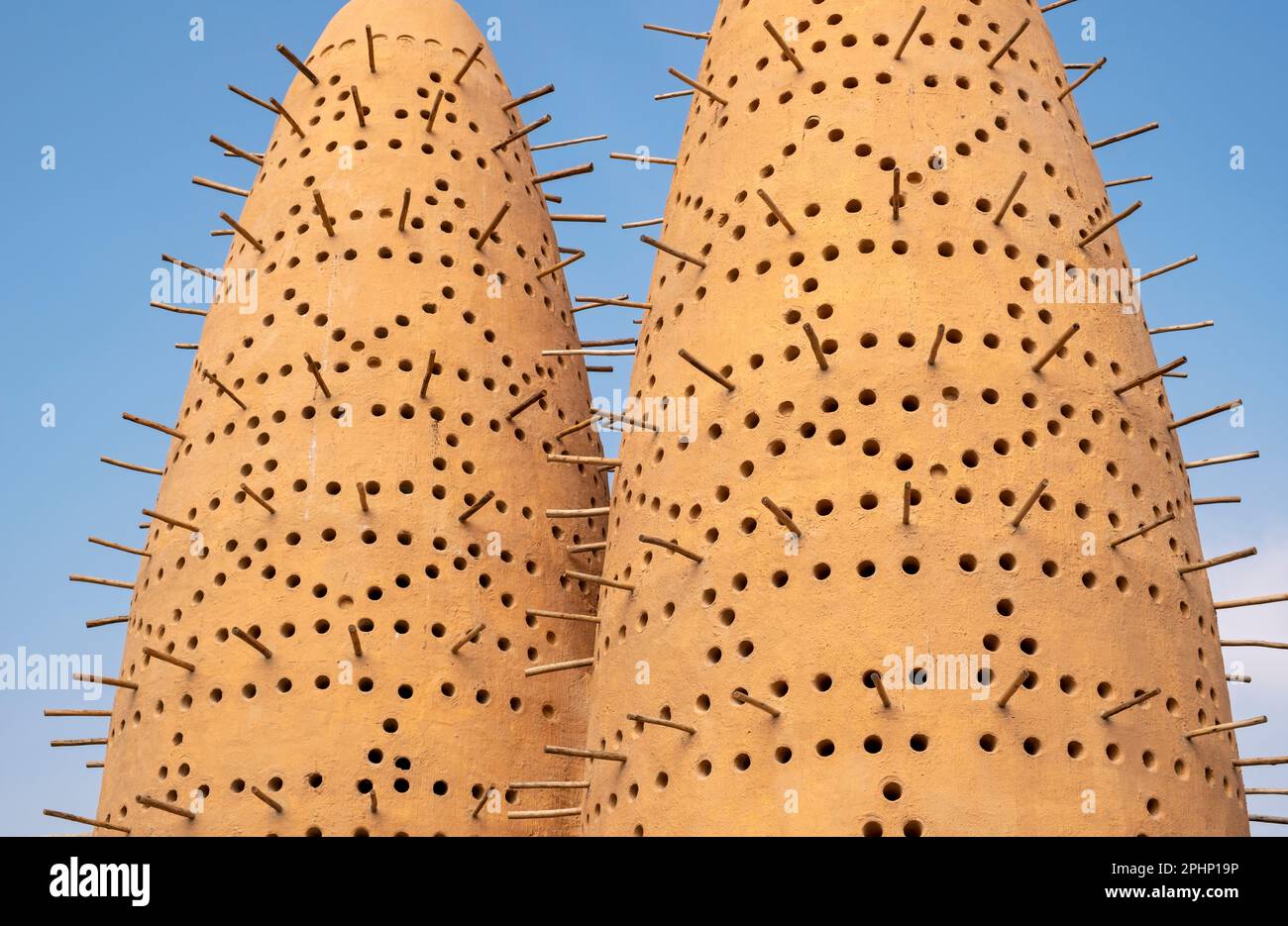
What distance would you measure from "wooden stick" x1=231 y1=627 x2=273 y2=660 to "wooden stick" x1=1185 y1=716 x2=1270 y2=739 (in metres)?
8.40

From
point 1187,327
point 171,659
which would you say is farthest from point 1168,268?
point 171,659

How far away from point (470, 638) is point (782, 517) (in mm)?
4704

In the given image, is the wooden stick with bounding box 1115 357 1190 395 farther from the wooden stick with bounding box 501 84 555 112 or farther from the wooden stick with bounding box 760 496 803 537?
the wooden stick with bounding box 501 84 555 112

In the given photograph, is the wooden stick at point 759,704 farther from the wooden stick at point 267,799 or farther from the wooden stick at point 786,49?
the wooden stick at point 786,49

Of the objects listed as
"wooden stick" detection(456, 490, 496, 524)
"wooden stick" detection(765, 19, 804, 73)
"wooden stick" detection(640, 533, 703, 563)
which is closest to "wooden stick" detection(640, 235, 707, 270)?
"wooden stick" detection(765, 19, 804, 73)

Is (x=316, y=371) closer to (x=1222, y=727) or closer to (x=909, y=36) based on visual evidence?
(x=909, y=36)

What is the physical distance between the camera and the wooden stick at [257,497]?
16172mm

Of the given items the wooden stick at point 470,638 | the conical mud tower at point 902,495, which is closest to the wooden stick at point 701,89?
the conical mud tower at point 902,495

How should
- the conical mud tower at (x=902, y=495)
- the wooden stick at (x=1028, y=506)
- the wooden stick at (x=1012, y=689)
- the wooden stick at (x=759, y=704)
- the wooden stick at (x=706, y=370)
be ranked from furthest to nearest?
the wooden stick at (x=706, y=370), the wooden stick at (x=1028, y=506), the wooden stick at (x=759, y=704), the conical mud tower at (x=902, y=495), the wooden stick at (x=1012, y=689)

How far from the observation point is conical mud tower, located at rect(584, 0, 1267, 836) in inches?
477

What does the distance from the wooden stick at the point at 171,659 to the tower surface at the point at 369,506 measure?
0.17 ft

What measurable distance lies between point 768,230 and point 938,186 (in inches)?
57.9

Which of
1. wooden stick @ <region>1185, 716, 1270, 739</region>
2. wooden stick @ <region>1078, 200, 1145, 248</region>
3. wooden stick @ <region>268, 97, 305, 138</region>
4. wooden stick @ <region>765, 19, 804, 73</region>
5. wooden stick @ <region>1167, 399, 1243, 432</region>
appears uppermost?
wooden stick @ <region>268, 97, 305, 138</region>

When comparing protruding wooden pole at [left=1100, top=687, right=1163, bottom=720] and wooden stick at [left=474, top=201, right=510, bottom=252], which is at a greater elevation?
wooden stick at [left=474, top=201, right=510, bottom=252]
